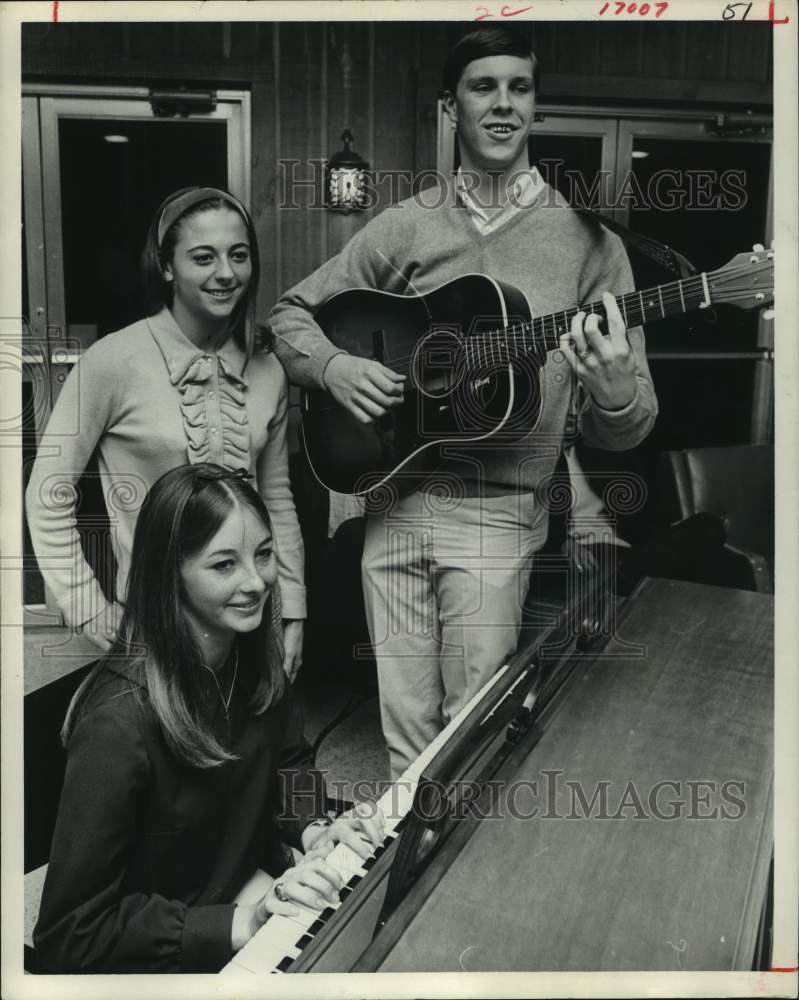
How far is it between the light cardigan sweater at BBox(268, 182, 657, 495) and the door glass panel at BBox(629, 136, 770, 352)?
76mm

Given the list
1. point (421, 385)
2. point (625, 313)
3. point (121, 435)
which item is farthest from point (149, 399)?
point (625, 313)

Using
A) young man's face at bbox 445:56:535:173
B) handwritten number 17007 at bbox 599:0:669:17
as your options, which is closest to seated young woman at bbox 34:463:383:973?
young man's face at bbox 445:56:535:173

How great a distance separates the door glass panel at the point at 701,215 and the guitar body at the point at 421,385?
27cm

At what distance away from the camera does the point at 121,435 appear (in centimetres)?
151

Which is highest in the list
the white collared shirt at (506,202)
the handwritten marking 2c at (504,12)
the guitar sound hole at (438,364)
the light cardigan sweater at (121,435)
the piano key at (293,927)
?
the handwritten marking 2c at (504,12)

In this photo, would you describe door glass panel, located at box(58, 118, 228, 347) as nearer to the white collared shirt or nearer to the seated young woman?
the seated young woman

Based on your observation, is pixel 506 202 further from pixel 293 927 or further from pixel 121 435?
pixel 293 927

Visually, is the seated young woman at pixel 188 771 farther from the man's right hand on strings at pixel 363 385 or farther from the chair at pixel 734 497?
the chair at pixel 734 497

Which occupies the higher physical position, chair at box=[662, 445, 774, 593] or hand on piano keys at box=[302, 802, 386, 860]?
chair at box=[662, 445, 774, 593]

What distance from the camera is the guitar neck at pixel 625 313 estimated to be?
1576 mm

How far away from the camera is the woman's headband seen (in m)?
1.51

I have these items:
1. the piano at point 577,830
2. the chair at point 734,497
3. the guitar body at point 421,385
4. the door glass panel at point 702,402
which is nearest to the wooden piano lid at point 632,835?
the piano at point 577,830

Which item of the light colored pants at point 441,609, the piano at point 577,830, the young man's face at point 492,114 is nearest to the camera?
Answer: the piano at point 577,830

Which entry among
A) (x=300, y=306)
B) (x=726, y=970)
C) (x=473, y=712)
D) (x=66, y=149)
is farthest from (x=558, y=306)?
(x=726, y=970)
